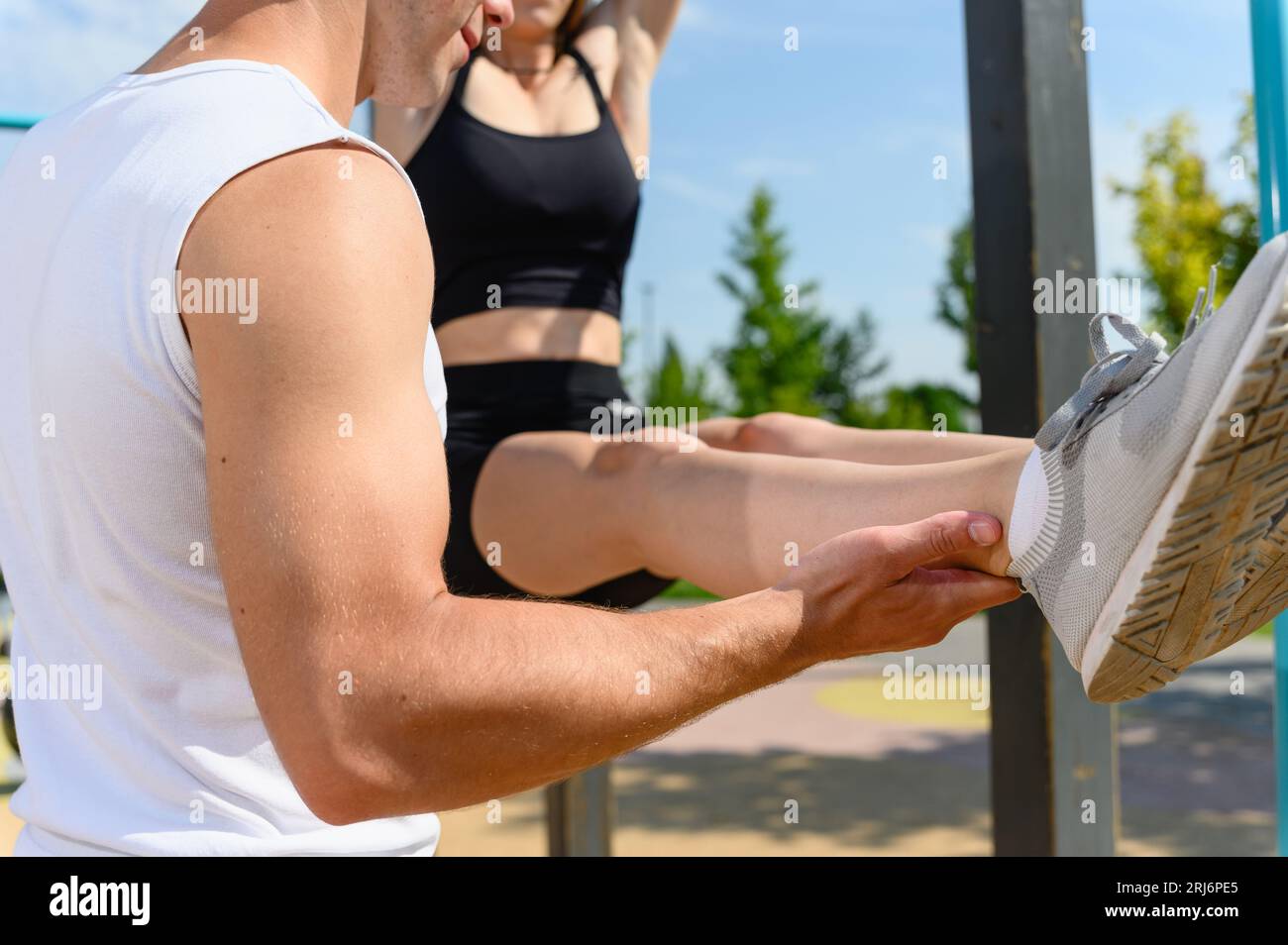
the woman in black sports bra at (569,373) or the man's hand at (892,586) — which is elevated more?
the woman in black sports bra at (569,373)

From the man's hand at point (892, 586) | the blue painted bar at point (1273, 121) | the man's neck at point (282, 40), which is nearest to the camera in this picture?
the man's neck at point (282, 40)

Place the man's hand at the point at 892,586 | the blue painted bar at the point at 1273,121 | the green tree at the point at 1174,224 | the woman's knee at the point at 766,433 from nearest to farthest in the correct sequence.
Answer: the man's hand at the point at 892,586 < the blue painted bar at the point at 1273,121 < the woman's knee at the point at 766,433 < the green tree at the point at 1174,224

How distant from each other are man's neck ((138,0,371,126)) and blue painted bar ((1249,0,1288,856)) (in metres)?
1.28

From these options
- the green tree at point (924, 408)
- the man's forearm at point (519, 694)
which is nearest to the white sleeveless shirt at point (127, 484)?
the man's forearm at point (519, 694)

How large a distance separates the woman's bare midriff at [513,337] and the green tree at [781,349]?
75.5 feet

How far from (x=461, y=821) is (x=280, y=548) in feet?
15.6

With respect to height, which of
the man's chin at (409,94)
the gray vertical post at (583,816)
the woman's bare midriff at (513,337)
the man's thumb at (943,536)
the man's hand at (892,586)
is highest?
the woman's bare midriff at (513,337)

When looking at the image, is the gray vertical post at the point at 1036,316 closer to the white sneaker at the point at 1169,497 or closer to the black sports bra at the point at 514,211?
the white sneaker at the point at 1169,497

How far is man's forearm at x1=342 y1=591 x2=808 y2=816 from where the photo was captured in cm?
73

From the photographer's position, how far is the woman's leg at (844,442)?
58.1 inches

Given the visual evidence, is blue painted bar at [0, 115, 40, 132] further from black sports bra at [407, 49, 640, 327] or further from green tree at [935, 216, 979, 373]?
green tree at [935, 216, 979, 373]

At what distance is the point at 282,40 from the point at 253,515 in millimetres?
434

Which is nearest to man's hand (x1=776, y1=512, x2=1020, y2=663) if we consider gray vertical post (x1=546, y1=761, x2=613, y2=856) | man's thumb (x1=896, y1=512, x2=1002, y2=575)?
man's thumb (x1=896, y1=512, x2=1002, y2=575)

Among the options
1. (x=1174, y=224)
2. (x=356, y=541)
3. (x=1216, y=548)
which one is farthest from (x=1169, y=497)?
(x=1174, y=224)
